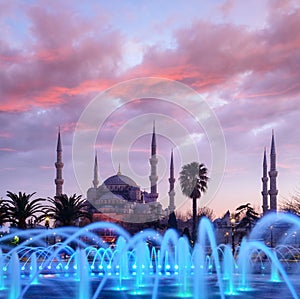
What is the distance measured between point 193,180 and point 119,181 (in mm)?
46198

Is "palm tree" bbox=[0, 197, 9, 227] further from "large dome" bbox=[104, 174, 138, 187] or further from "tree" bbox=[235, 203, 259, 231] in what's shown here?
"large dome" bbox=[104, 174, 138, 187]

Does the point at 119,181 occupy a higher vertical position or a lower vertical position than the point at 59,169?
higher

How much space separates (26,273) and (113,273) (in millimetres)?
4305

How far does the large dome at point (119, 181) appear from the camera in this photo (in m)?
97.6

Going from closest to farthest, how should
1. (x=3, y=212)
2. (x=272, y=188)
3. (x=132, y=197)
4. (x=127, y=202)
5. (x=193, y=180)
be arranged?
1. (x=3, y=212)
2. (x=193, y=180)
3. (x=272, y=188)
4. (x=127, y=202)
5. (x=132, y=197)

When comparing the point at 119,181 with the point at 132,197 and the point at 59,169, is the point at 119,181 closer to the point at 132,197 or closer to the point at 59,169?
the point at 132,197

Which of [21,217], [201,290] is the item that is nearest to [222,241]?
[21,217]

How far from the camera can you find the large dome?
320ft

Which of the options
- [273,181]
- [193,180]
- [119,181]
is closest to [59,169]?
[193,180]

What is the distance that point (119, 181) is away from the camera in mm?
98125

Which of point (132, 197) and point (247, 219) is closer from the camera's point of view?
point (247, 219)

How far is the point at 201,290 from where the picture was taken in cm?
1850

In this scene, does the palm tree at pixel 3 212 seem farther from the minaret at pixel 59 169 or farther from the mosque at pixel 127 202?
the mosque at pixel 127 202

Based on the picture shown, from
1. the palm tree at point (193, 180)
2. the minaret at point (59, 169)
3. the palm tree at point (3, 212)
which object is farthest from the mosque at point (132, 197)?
the palm tree at point (3, 212)
